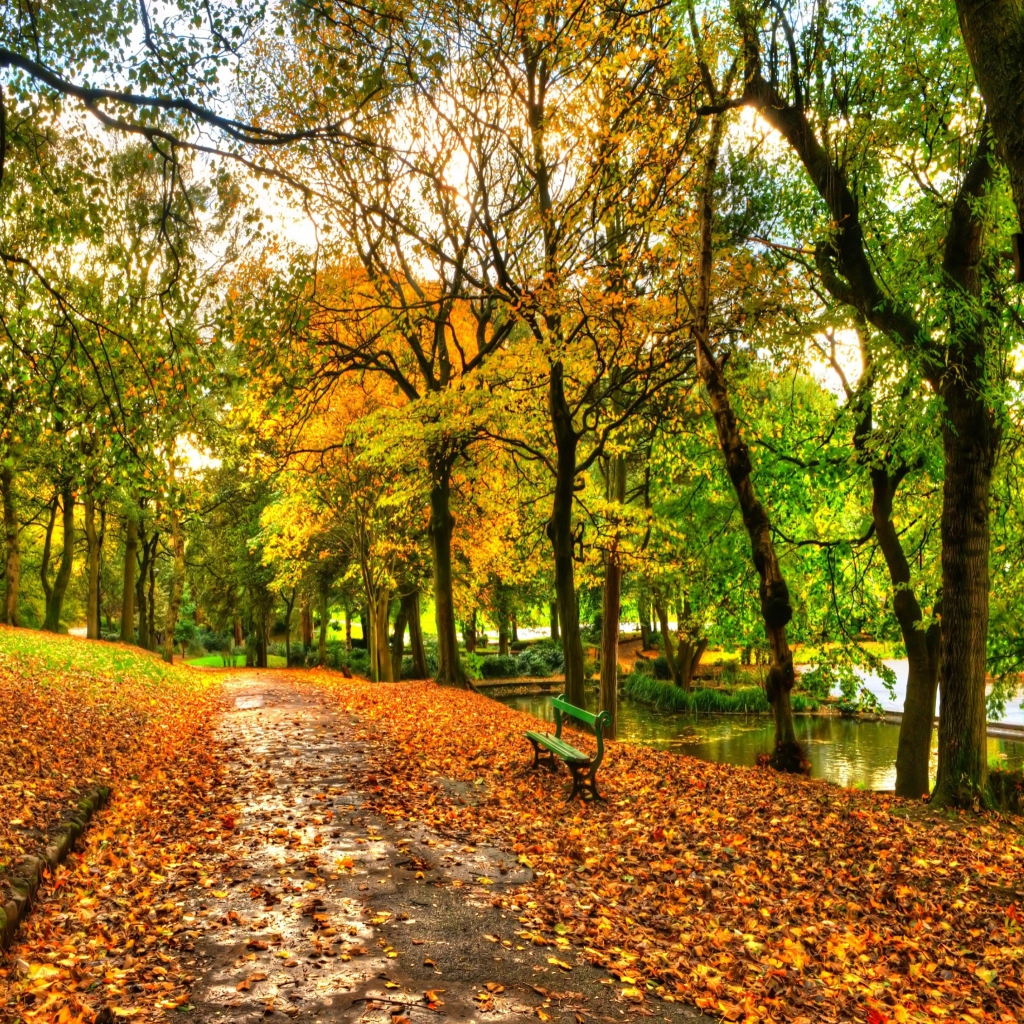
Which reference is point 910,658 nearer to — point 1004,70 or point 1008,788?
point 1008,788

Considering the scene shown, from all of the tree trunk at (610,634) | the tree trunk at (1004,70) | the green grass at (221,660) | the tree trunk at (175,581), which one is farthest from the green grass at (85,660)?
the green grass at (221,660)

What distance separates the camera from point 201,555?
1238 inches

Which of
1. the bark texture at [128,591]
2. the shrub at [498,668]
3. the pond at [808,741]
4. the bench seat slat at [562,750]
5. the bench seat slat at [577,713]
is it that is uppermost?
the bark texture at [128,591]

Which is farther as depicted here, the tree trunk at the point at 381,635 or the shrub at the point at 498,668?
the shrub at the point at 498,668

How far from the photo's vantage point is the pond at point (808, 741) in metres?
18.1

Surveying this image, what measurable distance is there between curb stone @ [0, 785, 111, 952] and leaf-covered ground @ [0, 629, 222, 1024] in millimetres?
78

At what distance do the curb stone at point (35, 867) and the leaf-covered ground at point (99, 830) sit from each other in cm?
8

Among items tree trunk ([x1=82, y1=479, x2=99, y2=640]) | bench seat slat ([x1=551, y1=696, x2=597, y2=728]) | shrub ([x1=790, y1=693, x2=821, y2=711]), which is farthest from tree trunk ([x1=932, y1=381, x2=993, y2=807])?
tree trunk ([x1=82, y1=479, x2=99, y2=640])

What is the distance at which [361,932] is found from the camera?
4680 mm

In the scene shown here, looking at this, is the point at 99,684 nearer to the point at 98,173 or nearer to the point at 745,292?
the point at 98,173

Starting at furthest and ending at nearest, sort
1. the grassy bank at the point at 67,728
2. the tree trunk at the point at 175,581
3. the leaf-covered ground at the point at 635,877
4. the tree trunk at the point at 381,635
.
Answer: the tree trunk at the point at 381,635
the tree trunk at the point at 175,581
the grassy bank at the point at 67,728
the leaf-covered ground at the point at 635,877

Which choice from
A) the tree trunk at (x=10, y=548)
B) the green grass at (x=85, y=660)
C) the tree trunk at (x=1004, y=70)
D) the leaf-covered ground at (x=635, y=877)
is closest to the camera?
the leaf-covered ground at (x=635, y=877)

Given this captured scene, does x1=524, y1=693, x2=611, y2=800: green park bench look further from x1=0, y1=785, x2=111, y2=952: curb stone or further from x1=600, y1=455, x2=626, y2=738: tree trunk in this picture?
x1=600, y1=455, x2=626, y2=738: tree trunk

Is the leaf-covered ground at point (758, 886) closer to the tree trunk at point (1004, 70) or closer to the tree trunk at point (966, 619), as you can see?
the tree trunk at point (966, 619)
